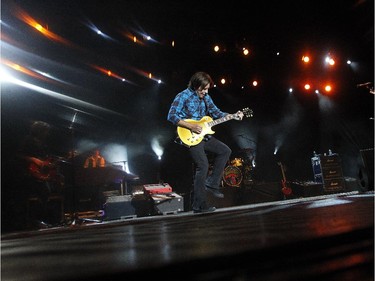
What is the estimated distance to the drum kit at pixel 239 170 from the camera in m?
8.76

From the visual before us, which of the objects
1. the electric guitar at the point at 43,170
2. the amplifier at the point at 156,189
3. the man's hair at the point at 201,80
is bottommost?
the amplifier at the point at 156,189

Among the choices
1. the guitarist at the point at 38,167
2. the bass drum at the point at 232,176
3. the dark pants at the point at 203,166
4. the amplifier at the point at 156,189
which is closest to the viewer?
the dark pants at the point at 203,166

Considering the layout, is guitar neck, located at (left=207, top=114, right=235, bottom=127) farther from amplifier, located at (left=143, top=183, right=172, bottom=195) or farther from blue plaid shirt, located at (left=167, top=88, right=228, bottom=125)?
amplifier, located at (left=143, top=183, right=172, bottom=195)

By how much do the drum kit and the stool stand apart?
494cm

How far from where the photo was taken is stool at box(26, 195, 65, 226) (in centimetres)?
455

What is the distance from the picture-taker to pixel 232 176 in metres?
8.81

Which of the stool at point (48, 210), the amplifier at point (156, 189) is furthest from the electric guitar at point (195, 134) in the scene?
the stool at point (48, 210)

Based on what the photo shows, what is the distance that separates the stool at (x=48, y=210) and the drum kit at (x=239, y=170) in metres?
4.94

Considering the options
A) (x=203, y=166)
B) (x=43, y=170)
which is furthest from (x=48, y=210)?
(x=203, y=166)

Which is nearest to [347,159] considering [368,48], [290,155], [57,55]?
[290,155]

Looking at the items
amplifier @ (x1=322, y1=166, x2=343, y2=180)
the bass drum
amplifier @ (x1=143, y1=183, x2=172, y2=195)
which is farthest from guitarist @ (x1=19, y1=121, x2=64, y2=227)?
amplifier @ (x1=322, y1=166, x2=343, y2=180)

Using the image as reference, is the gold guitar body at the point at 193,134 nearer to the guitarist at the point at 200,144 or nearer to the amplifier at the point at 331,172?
the guitarist at the point at 200,144

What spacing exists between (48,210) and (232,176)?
17.8 feet

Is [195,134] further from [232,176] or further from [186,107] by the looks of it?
[232,176]
